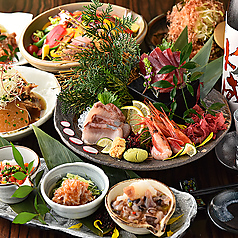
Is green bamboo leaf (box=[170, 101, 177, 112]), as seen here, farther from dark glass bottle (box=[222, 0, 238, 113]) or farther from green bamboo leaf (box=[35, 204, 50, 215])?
green bamboo leaf (box=[35, 204, 50, 215])

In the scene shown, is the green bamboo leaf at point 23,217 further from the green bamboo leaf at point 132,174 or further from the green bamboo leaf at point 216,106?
the green bamboo leaf at point 216,106

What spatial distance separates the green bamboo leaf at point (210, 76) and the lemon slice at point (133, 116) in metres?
0.35

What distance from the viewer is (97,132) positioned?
1.51 m

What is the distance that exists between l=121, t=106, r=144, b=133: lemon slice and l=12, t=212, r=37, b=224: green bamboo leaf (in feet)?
1.96

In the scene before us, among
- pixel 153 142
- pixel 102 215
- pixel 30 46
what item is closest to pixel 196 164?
pixel 153 142

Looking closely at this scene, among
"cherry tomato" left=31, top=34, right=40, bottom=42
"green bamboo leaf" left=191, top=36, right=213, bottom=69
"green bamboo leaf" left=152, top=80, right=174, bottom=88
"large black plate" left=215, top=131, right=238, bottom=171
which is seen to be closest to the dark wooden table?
"large black plate" left=215, top=131, right=238, bottom=171

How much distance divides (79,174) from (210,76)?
876 millimetres

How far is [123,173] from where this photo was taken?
140 cm

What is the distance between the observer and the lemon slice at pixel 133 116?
1.56 meters

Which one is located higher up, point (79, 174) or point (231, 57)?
point (231, 57)

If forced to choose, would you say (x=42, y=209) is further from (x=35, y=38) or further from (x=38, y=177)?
(x=35, y=38)

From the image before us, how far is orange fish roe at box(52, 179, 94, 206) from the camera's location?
1187 mm

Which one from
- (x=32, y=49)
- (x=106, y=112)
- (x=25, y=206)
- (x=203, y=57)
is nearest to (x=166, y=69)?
(x=106, y=112)

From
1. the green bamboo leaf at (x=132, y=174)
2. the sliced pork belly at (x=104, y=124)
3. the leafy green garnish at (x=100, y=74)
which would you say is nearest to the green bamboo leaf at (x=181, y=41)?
the leafy green garnish at (x=100, y=74)
